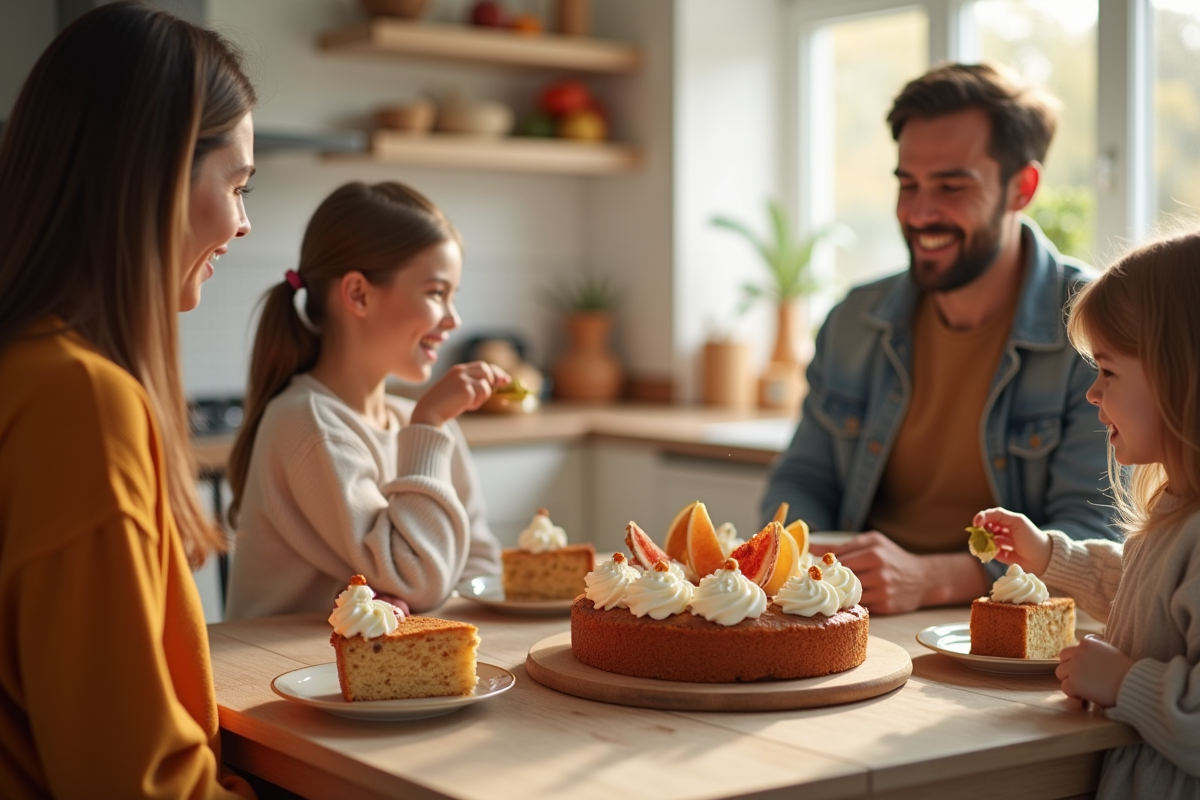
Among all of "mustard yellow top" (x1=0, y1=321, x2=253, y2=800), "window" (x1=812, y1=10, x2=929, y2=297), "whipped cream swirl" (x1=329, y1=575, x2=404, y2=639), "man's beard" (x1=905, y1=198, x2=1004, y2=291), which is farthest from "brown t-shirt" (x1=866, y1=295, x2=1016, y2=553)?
"window" (x1=812, y1=10, x2=929, y2=297)

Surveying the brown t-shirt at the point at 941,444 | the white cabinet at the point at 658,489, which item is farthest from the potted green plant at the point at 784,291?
the brown t-shirt at the point at 941,444

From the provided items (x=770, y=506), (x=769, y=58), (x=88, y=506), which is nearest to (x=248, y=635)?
(x=88, y=506)

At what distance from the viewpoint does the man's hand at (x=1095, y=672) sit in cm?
148

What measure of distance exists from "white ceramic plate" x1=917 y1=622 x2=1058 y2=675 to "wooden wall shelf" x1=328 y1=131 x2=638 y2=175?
278 cm

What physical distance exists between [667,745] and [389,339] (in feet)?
3.51

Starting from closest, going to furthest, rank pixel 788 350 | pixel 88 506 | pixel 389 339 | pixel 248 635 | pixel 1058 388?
pixel 88 506, pixel 248 635, pixel 389 339, pixel 1058 388, pixel 788 350

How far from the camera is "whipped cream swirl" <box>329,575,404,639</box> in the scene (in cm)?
147

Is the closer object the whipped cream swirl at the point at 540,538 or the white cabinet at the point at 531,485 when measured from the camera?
the whipped cream swirl at the point at 540,538

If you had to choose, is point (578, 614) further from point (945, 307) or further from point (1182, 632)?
point (945, 307)

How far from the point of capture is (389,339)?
2.25 m

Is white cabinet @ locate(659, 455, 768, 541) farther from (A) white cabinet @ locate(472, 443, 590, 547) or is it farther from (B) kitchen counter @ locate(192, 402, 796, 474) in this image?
(A) white cabinet @ locate(472, 443, 590, 547)

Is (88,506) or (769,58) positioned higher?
(769,58)

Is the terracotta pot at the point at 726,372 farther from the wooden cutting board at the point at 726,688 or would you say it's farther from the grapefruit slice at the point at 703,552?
the wooden cutting board at the point at 726,688

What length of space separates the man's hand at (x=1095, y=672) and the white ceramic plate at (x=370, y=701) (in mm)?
595
